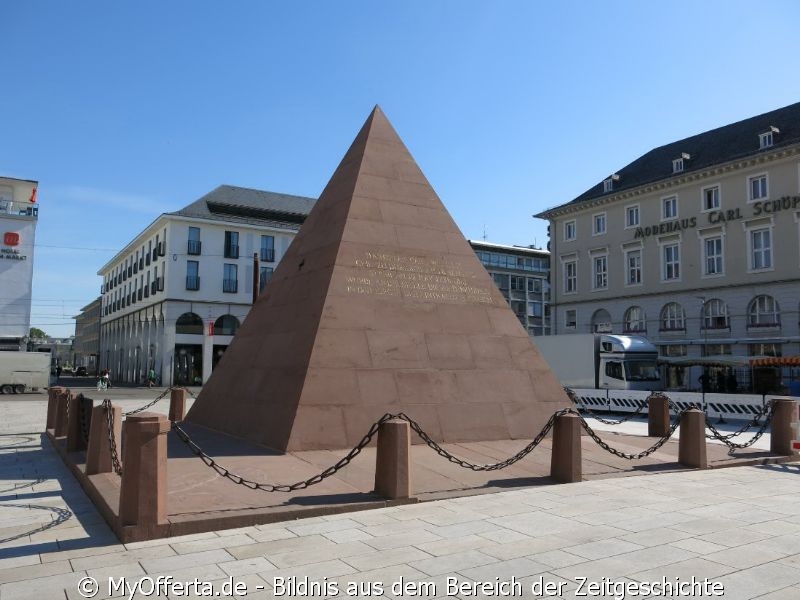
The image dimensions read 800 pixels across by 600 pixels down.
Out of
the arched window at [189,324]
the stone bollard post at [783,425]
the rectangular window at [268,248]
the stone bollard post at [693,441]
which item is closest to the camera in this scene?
the stone bollard post at [693,441]

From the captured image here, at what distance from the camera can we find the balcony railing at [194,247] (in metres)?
45.4

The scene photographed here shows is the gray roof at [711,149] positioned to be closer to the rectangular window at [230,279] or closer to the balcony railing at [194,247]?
the rectangular window at [230,279]

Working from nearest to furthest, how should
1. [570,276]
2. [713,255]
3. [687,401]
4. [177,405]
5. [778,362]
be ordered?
[177,405] → [687,401] → [778,362] → [713,255] → [570,276]

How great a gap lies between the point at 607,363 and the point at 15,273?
122 ft

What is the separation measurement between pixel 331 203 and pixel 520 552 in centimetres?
870

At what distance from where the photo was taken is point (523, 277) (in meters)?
76.4

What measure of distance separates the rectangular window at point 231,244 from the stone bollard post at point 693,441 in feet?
135

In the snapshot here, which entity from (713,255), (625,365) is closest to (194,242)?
(625,365)

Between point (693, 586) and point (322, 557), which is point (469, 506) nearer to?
point (322, 557)

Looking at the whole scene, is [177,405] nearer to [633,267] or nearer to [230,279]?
[230,279]

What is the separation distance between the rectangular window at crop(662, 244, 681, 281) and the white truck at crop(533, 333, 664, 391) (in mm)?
15298

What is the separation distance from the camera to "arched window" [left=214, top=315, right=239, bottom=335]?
150 feet

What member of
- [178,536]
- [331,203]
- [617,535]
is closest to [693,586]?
[617,535]

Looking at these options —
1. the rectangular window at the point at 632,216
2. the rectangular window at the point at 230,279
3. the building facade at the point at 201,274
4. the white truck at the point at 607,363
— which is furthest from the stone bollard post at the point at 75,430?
the rectangular window at the point at 632,216
